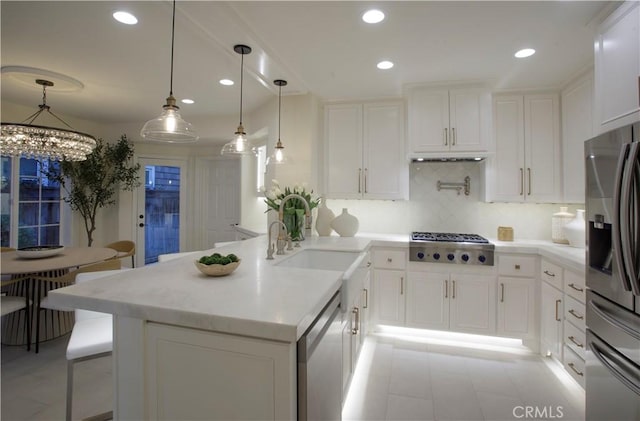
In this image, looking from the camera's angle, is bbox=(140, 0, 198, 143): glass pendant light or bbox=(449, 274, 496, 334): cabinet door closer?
bbox=(140, 0, 198, 143): glass pendant light

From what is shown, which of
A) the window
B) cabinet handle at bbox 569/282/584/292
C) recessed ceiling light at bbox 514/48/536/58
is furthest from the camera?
the window

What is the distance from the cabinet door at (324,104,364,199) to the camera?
11.0 ft

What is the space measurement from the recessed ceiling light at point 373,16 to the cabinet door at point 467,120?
4.67 ft

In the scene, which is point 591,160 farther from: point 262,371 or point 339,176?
point 339,176

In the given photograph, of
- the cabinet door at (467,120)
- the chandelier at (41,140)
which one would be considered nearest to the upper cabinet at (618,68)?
the cabinet door at (467,120)

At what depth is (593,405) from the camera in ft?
5.02

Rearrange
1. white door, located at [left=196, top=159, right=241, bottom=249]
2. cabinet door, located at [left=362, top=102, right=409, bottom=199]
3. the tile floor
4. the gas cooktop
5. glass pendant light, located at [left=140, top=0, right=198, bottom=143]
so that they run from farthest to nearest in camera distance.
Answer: white door, located at [left=196, top=159, right=241, bottom=249]
cabinet door, located at [left=362, top=102, right=409, bottom=199]
the gas cooktop
the tile floor
glass pendant light, located at [left=140, top=0, right=198, bottom=143]

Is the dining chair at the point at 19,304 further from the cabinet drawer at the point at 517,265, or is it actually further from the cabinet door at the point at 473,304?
the cabinet drawer at the point at 517,265

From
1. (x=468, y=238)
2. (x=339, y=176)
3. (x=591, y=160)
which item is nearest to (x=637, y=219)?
(x=591, y=160)

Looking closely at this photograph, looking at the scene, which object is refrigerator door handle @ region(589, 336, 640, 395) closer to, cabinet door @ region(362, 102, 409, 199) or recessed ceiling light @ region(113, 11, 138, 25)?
cabinet door @ region(362, 102, 409, 199)

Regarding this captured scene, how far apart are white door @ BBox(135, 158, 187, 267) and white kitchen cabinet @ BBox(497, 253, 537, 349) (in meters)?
5.04

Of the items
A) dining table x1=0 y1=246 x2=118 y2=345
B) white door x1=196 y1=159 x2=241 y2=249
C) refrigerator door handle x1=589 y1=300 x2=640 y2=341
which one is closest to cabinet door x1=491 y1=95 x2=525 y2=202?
refrigerator door handle x1=589 y1=300 x2=640 y2=341

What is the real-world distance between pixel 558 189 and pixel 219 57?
335 cm

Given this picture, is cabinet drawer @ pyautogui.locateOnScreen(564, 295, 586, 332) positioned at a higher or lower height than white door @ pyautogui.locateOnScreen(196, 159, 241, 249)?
lower
